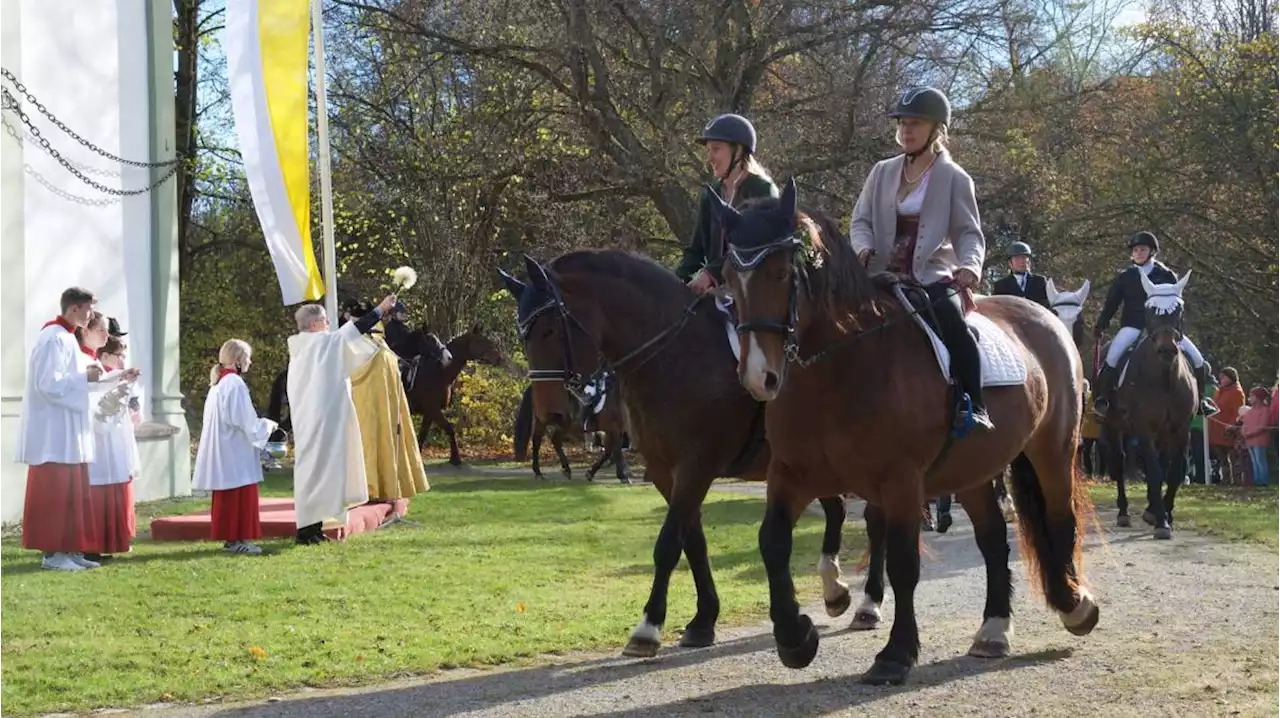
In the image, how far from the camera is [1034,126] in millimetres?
23578

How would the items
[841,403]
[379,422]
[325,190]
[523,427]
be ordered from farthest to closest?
[523,427], [379,422], [325,190], [841,403]

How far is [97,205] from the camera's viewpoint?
704 inches

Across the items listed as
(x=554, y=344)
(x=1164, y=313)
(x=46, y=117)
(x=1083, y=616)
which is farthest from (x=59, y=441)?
(x=1164, y=313)

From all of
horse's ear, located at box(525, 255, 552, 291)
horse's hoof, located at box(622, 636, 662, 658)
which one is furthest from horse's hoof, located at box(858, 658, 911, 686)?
horse's ear, located at box(525, 255, 552, 291)

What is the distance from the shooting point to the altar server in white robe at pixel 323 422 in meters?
13.0

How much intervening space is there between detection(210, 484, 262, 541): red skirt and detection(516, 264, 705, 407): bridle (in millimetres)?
6001

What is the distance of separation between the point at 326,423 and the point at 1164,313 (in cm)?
824

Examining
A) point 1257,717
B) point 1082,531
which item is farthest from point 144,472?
point 1257,717

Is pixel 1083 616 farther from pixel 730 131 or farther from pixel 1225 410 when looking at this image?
pixel 1225 410

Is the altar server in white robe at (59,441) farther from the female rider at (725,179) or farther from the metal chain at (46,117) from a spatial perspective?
the female rider at (725,179)

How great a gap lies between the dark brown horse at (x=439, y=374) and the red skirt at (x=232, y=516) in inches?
449

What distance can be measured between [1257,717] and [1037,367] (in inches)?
99.6

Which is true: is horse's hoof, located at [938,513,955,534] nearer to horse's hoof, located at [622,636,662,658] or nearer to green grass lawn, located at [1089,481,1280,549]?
green grass lawn, located at [1089,481,1280,549]

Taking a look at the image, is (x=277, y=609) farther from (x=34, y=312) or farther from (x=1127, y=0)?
(x=1127, y=0)
